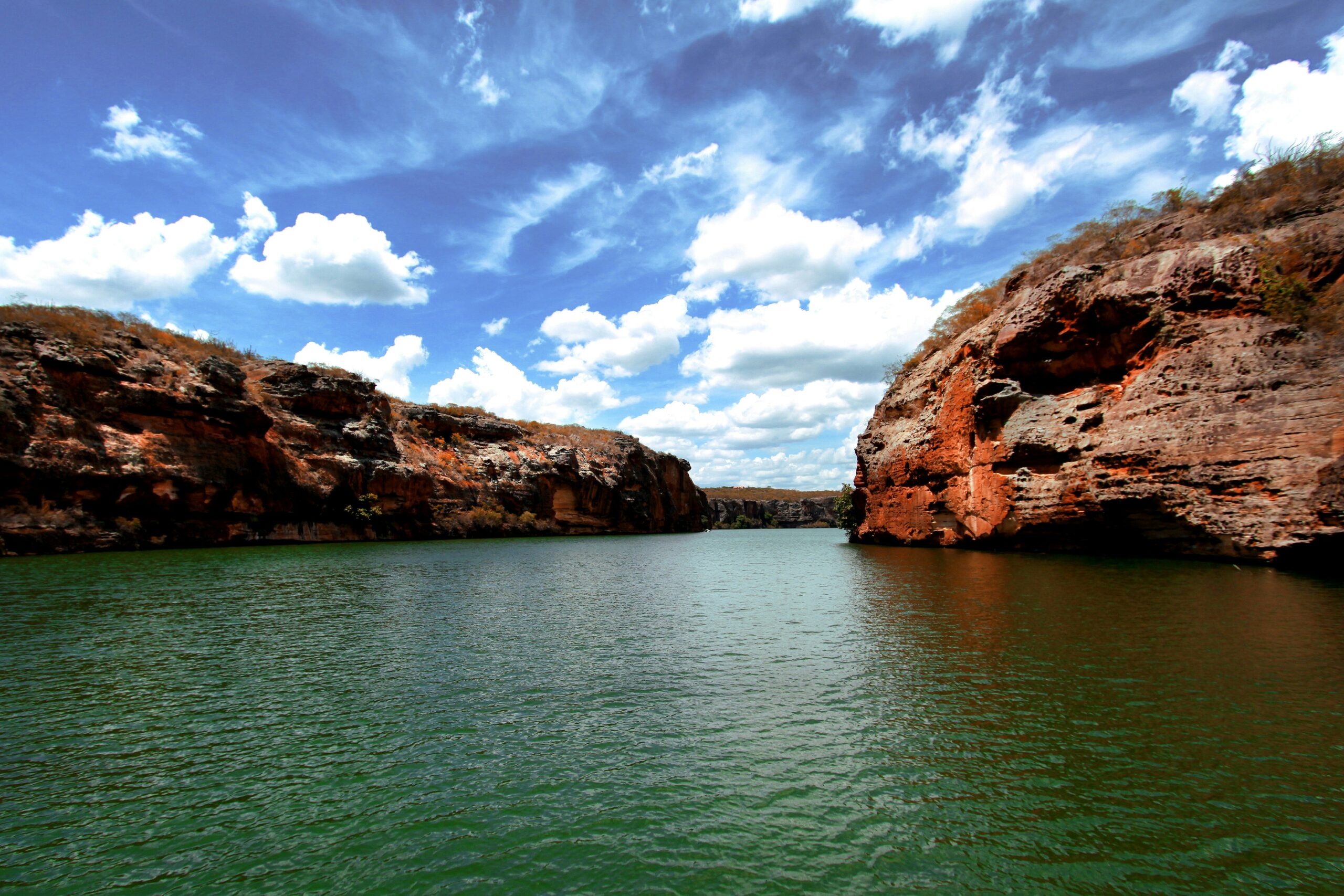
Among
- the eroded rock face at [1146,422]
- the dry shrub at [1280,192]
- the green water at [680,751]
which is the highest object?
the dry shrub at [1280,192]

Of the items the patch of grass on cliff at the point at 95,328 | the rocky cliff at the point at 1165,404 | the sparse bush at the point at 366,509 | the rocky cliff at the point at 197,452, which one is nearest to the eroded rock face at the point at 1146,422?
the rocky cliff at the point at 1165,404

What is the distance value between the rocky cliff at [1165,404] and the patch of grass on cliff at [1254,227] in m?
0.11

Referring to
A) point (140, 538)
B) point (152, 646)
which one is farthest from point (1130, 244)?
point (140, 538)

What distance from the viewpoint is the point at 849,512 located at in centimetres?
6378

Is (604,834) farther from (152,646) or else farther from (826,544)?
(826,544)

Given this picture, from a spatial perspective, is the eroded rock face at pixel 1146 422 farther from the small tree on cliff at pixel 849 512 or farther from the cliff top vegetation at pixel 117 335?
the cliff top vegetation at pixel 117 335

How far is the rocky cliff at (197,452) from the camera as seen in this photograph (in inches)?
1241

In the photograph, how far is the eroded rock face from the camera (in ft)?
67.4

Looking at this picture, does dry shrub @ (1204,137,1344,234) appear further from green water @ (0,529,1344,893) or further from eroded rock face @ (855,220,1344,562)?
green water @ (0,529,1344,893)

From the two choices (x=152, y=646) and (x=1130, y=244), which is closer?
(x=152, y=646)

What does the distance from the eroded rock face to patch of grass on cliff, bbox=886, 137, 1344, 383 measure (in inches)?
32.5

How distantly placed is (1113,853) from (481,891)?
514 cm

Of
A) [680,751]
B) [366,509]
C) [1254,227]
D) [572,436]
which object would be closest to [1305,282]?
[1254,227]

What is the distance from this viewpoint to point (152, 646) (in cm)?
1202
